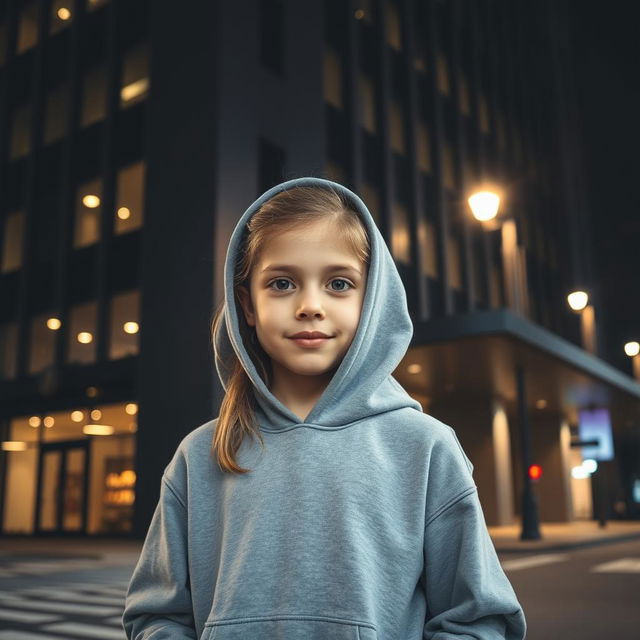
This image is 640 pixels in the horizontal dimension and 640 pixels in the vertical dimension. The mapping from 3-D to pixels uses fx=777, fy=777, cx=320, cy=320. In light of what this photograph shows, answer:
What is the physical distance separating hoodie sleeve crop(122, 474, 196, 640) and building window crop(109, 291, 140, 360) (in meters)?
18.1

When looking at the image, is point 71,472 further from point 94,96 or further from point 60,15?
point 60,15

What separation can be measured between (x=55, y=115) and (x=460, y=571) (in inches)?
962

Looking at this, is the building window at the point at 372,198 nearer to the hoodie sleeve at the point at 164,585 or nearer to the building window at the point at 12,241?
the building window at the point at 12,241

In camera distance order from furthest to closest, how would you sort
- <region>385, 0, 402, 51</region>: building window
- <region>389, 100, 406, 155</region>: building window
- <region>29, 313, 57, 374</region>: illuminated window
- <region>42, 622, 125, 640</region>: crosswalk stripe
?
<region>385, 0, 402, 51</region>: building window → <region>389, 100, 406, 155</region>: building window → <region>29, 313, 57, 374</region>: illuminated window → <region>42, 622, 125, 640</region>: crosswalk stripe

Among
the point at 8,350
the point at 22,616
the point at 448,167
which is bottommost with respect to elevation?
the point at 22,616

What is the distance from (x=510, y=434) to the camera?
33.9 meters

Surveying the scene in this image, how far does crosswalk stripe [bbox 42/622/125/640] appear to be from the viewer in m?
6.46

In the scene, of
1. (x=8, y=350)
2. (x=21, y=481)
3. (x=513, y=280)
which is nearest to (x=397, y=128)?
(x=513, y=280)

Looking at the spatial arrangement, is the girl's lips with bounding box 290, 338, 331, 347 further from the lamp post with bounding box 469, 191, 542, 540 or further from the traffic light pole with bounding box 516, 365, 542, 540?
the traffic light pole with bounding box 516, 365, 542, 540

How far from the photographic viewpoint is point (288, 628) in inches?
56.9

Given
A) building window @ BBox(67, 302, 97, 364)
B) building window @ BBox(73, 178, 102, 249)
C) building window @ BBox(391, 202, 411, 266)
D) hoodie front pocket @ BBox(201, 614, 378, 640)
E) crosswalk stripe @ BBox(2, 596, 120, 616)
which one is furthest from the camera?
building window @ BBox(391, 202, 411, 266)

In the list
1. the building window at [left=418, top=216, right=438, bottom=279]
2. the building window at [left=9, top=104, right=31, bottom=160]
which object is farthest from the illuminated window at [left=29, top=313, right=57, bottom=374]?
the building window at [left=418, top=216, right=438, bottom=279]

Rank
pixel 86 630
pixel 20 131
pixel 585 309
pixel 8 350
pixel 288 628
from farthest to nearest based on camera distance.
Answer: pixel 585 309 → pixel 20 131 → pixel 8 350 → pixel 86 630 → pixel 288 628

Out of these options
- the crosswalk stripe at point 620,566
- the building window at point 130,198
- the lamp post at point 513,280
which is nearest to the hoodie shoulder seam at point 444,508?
the crosswalk stripe at point 620,566
